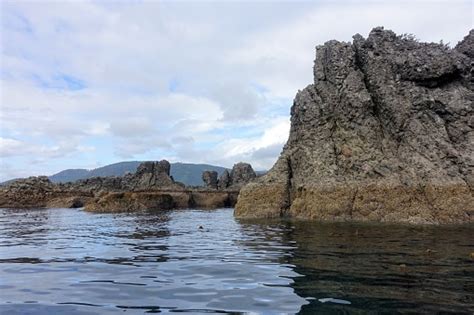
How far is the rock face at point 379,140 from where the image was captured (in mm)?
26562

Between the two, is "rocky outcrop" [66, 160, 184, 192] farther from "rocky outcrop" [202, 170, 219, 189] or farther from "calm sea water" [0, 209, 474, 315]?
"calm sea water" [0, 209, 474, 315]

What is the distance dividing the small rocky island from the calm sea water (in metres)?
33.1

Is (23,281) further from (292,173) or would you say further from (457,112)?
(457,112)

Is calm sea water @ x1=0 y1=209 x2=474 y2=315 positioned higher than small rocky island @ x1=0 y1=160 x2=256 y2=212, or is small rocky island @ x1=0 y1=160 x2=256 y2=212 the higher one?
small rocky island @ x1=0 y1=160 x2=256 y2=212

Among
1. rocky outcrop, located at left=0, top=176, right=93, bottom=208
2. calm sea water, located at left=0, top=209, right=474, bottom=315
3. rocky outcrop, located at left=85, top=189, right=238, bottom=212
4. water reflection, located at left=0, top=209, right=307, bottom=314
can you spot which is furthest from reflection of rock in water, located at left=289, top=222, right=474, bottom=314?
rocky outcrop, located at left=0, top=176, right=93, bottom=208

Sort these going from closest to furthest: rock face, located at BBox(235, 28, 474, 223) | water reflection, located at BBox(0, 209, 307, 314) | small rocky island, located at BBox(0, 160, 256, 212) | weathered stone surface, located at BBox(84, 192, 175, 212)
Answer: water reflection, located at BBox(0, 209, 307, 314) < rock face, located at BBox(235, 28, 474, 223) < weathered stone surface, located at BBox(84, 192, 175, 212) < small rocky island, located at BBox(0, 160, 256, 212)

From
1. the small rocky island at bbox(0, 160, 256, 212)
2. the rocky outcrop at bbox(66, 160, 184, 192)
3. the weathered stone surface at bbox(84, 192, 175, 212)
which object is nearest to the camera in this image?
the weathered stone surface at bbox(84, 192, 175, 212)

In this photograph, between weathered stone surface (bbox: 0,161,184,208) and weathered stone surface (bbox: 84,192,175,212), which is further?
weathered stone surface (bbox: 0,161,184,208)

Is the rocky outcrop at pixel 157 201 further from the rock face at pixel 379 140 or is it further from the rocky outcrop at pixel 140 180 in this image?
the rock face at pixel 379 140

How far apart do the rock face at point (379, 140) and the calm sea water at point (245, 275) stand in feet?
23.5

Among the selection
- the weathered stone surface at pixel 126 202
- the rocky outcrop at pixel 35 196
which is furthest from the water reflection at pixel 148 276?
the rocky outcrop at pixel 35 196

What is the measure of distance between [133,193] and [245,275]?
146 feet

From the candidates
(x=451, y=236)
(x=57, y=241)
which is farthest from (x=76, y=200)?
(x=451, y=236)

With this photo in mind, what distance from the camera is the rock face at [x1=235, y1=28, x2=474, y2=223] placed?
87.1 feet
